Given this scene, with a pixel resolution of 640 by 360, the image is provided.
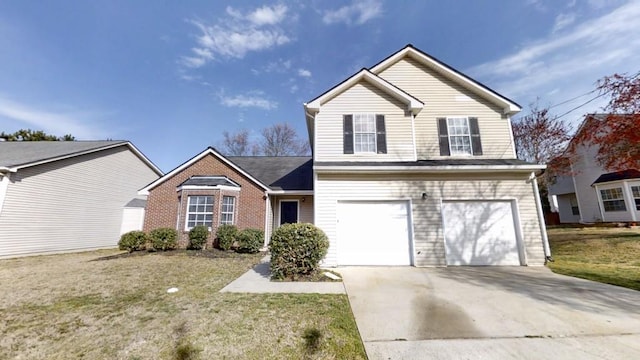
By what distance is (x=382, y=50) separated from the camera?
455 inches

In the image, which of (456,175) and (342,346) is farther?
(456,175)

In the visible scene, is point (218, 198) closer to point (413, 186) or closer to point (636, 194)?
point (413, 186)

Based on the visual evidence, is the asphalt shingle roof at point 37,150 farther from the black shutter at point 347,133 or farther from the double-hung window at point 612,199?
the double-hung window at point 612,199

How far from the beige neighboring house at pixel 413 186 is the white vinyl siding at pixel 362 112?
0.04 meters

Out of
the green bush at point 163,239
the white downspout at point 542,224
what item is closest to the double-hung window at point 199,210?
the green bush at point 163,239

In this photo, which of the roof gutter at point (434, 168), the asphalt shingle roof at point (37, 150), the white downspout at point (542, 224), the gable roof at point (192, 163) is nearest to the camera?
the white downspout at point (542, 224)

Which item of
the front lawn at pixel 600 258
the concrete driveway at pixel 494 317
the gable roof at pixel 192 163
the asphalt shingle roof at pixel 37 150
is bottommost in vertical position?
the concrete driveway at pixel 494 317

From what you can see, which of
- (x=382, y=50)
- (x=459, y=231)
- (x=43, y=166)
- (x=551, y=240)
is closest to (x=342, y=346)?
(x=459, y=231)

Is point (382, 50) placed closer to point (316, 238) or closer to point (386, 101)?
point (386, 101)

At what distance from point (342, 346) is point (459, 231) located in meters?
6.87

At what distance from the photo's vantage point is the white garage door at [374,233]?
318 inches

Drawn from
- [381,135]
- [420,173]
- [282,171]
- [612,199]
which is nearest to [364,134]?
[381,135]

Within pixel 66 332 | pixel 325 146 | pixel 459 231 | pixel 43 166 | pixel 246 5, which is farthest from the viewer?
pixel 43 166

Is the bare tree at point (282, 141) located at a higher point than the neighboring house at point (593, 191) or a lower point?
higher
